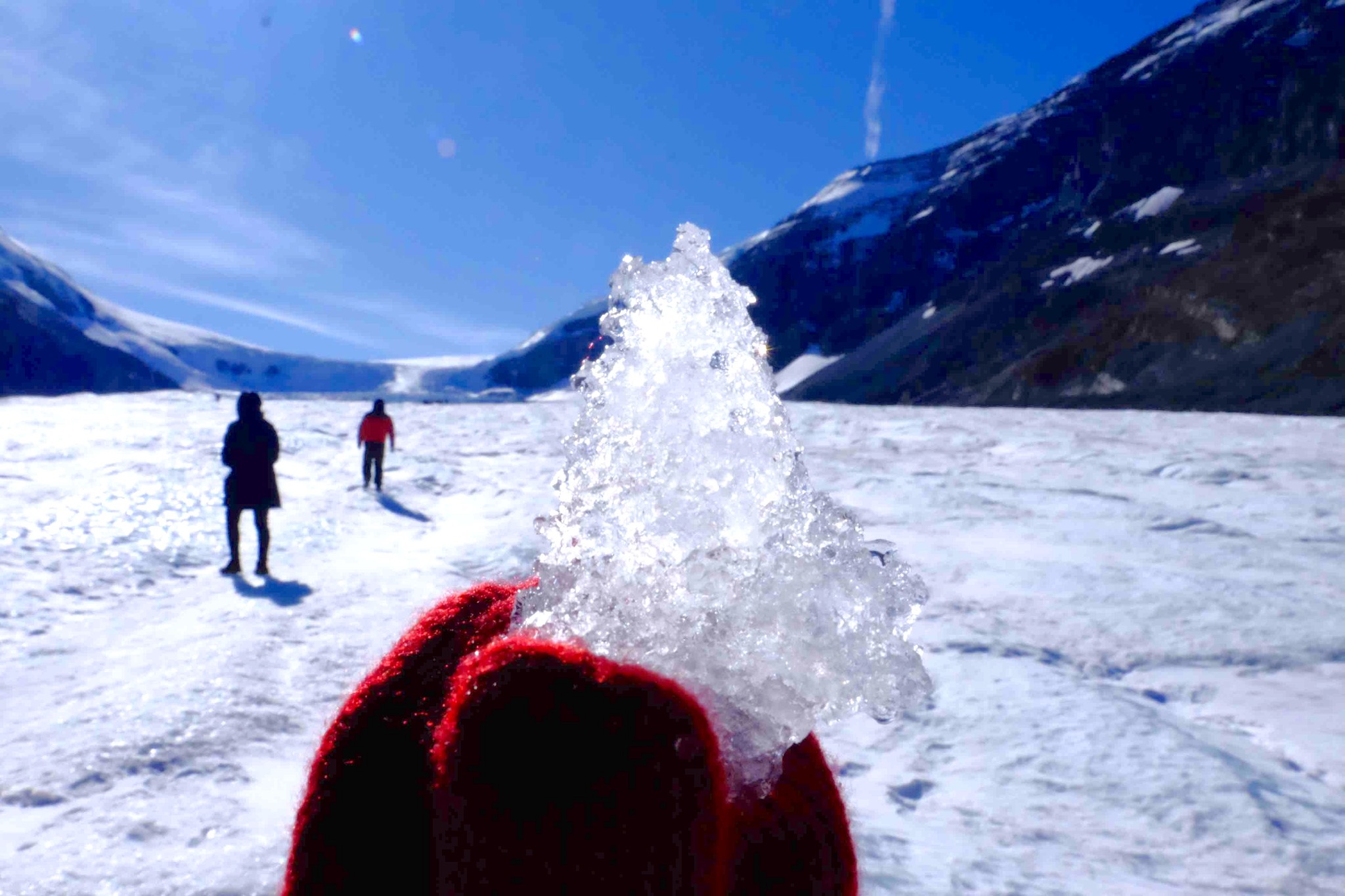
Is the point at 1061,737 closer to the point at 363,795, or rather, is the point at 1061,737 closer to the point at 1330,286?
the point at 363,795

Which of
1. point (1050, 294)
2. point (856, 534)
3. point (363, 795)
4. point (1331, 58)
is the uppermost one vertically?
point (1331, 58)

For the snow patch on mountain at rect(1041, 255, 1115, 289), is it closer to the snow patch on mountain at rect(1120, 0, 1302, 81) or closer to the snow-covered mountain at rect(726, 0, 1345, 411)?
the snow-covered mountain at rect(726, 0, 1345, 411)

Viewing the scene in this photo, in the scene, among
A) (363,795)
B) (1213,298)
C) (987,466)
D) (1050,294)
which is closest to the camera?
(363,795)

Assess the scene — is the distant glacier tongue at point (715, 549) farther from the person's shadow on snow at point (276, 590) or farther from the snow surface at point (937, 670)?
the person's shadow on snow at point (276, 590)

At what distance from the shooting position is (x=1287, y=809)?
11.1 ft

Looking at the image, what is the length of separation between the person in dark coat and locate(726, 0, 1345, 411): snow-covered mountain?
34472mm

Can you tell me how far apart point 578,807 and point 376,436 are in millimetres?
11499

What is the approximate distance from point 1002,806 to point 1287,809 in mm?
1183

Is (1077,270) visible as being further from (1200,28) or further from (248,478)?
(248,478)

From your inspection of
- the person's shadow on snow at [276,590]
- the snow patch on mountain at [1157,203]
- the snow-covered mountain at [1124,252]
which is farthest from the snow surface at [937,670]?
the snow patch on mountain at [1157,203]

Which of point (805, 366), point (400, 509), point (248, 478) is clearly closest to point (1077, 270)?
point (805, 366)

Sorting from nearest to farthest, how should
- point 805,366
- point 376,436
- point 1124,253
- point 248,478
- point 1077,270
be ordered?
point 248,478
point 376,436
point 1124,253
point 1077,270
point 805,366

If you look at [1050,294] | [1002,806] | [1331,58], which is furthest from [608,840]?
[1331,58]

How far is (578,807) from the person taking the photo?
760 mm
